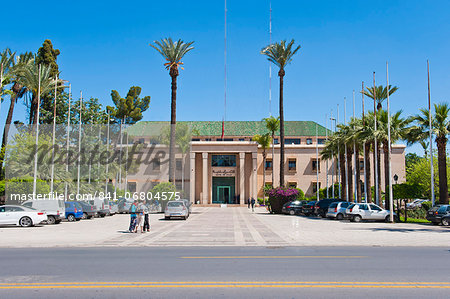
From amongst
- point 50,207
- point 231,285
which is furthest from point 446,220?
point 50,207

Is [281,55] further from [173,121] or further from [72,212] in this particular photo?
[72,212]

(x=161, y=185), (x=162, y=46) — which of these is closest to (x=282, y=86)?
(x=162, y=46)

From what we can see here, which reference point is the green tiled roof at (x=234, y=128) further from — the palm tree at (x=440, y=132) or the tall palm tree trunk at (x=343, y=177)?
the palm tree at (x=440, y=132)

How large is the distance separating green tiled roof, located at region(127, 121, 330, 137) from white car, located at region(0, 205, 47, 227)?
54713 millimetres

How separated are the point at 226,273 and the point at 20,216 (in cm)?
2010

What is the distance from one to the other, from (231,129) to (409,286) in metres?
76.3

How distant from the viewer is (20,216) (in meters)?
25.1

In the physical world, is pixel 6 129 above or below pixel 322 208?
above

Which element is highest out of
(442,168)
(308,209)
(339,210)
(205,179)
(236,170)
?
(236,170)

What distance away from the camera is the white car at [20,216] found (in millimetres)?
24881

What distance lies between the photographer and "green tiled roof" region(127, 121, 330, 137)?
8194 cm

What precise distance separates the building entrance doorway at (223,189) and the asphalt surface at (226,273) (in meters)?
56.6

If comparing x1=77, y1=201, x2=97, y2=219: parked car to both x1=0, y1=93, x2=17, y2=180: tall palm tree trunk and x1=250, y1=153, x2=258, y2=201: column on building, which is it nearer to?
x1=0, y1=93, x2=17, y2=180: tall palm tree trunk

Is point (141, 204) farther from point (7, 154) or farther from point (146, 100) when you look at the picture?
point (146, 100)
